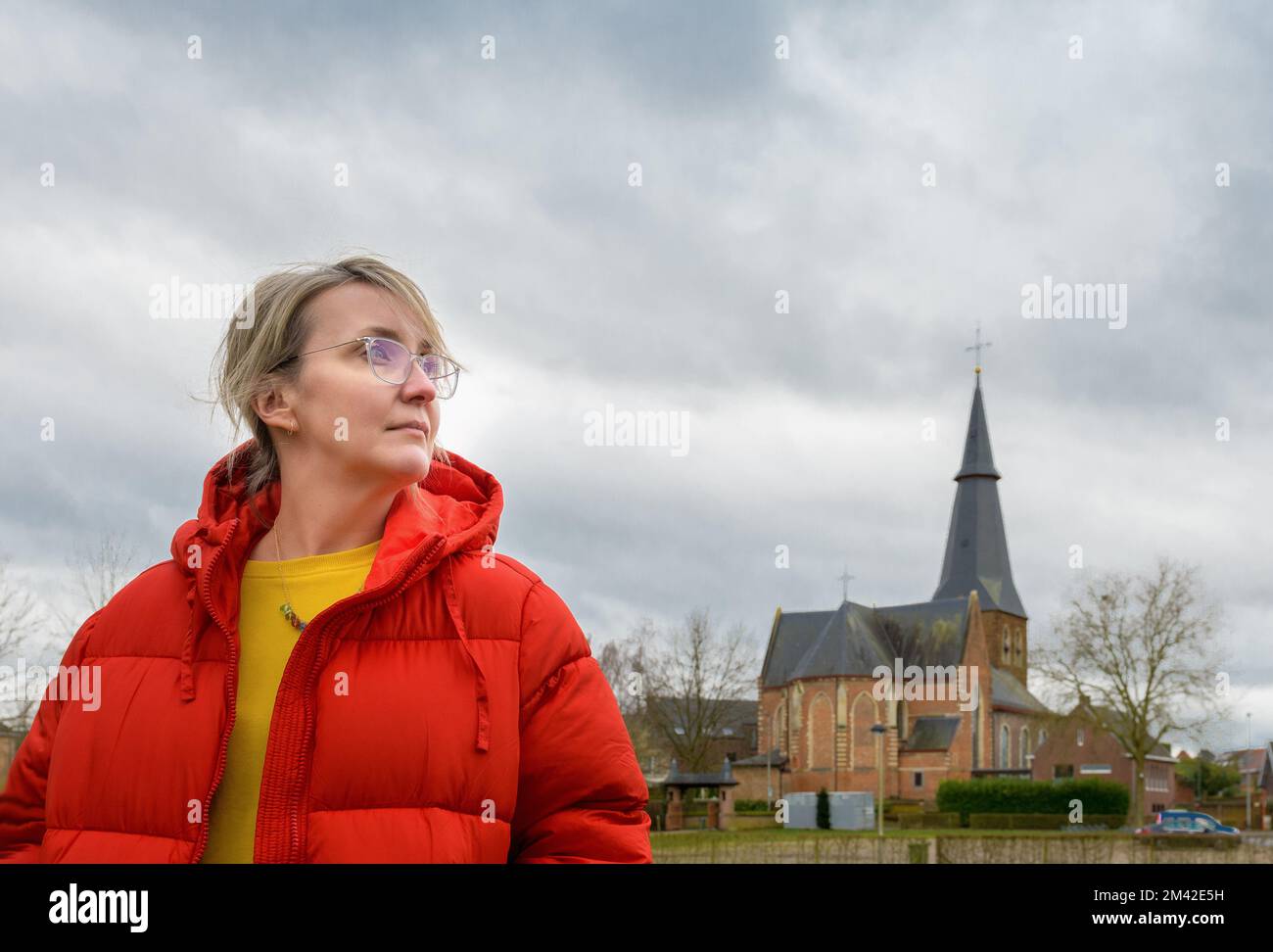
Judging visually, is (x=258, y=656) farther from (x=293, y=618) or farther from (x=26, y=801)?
(x=26, y=801)

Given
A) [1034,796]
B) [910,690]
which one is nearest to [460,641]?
[1034,796]

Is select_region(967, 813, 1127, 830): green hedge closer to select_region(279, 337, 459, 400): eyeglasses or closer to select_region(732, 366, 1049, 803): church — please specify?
select_region(732, 366, 1049, 803): church

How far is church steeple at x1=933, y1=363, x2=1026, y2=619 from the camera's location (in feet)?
261

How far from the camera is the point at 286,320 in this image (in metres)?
2.07

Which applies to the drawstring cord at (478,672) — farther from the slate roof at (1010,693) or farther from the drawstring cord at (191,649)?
the slate roof at (1010,693)

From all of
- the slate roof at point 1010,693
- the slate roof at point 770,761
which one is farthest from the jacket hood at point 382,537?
the slate roof at point 1010,693

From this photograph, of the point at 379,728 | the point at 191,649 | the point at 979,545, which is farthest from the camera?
the point at 979,545

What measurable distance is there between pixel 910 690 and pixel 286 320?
7295 cm

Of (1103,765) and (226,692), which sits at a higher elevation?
(226,692)

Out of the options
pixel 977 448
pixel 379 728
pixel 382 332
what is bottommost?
pixel 379 728

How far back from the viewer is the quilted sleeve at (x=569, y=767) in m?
1.89

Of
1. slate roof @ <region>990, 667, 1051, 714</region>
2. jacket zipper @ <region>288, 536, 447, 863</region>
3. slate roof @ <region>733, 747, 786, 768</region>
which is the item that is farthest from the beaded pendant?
slate roof @ <region>990, 667, 1051, 714</region>

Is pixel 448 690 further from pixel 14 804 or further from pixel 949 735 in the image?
pixel 949 735

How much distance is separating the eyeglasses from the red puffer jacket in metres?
0.25
